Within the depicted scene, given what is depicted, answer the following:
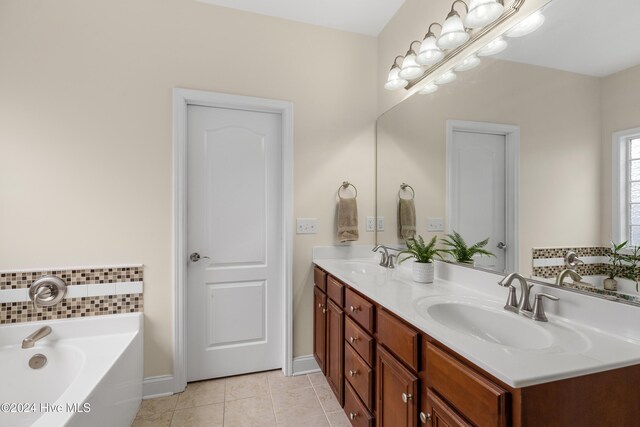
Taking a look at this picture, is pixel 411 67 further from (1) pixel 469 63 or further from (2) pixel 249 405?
(2) pixel 249 405

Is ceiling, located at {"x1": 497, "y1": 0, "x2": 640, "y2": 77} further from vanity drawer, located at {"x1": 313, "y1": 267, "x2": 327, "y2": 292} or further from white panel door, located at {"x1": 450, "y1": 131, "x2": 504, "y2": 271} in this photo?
vanity drawer, located at {"x1": 313, "y1": 267, "x2": 327, "y2": 292}

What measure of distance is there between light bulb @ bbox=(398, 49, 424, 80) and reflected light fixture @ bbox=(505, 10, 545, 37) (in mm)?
615

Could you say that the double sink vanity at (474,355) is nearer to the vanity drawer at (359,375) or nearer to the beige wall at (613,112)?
the vanity drawer at (359,375)

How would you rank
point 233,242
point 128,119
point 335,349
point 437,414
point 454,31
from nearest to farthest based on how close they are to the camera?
point 437,414 → point 454,31 → point 335,349 → point 128,119 → point 233,242

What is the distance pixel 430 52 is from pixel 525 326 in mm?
1483

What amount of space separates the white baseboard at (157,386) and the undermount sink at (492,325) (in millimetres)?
1830

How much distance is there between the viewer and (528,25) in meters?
1.23

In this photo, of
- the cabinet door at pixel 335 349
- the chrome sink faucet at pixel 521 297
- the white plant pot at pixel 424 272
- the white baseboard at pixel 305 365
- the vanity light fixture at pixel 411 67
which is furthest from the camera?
the white baseboard at pixel 305 365

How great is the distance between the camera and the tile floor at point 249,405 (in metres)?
1.76

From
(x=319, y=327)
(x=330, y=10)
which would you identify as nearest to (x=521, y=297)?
(x=319, y=327)

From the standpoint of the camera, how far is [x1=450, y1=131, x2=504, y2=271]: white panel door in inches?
54.5

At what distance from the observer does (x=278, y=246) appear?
7.65 feet

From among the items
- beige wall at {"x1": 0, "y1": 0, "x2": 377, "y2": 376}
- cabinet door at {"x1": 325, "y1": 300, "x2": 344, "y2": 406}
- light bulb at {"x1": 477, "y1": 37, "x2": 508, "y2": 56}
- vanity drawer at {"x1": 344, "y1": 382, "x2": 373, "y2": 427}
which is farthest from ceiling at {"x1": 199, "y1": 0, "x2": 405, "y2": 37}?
vanity drawer at {"x1": 344, "y1": 382, "x2": 373, "y2": 427}

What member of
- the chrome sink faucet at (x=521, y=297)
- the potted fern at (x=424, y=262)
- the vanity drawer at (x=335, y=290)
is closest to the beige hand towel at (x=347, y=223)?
the vanity drawer at (x=335, y=290)
